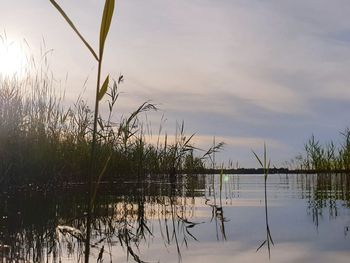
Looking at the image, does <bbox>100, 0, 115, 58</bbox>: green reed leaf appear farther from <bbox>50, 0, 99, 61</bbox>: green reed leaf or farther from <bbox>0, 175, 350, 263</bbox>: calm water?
<bbox>0, 175, 350, 263</bbox>: calm water

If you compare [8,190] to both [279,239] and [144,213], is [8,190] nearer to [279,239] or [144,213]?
[144,213]

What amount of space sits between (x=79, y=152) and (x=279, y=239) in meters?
5.83

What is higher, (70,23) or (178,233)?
(70,23)

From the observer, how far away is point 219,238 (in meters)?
2.74

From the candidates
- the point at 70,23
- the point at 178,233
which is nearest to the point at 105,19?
the point at 70,23

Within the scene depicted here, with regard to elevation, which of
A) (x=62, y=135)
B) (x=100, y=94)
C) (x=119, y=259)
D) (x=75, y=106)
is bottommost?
(x=119, y=259)

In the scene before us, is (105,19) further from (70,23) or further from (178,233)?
(178,233)

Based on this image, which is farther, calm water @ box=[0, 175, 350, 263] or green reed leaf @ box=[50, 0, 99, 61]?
calm water @ box=[0, 175, 350, 263]

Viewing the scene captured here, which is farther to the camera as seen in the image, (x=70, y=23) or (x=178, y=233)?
(x=178, y=233)

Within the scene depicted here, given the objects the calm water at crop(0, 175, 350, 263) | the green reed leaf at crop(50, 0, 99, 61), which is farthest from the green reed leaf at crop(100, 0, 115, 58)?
the calm water at crop(0, 175, 350, 263)

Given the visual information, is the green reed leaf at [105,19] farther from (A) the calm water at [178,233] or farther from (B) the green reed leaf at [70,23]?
(A) the calm water at [178,233]

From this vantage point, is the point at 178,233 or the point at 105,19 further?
the point at 178,233

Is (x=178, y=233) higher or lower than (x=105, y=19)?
lower

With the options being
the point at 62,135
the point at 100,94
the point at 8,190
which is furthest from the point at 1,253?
the point at 62,135
